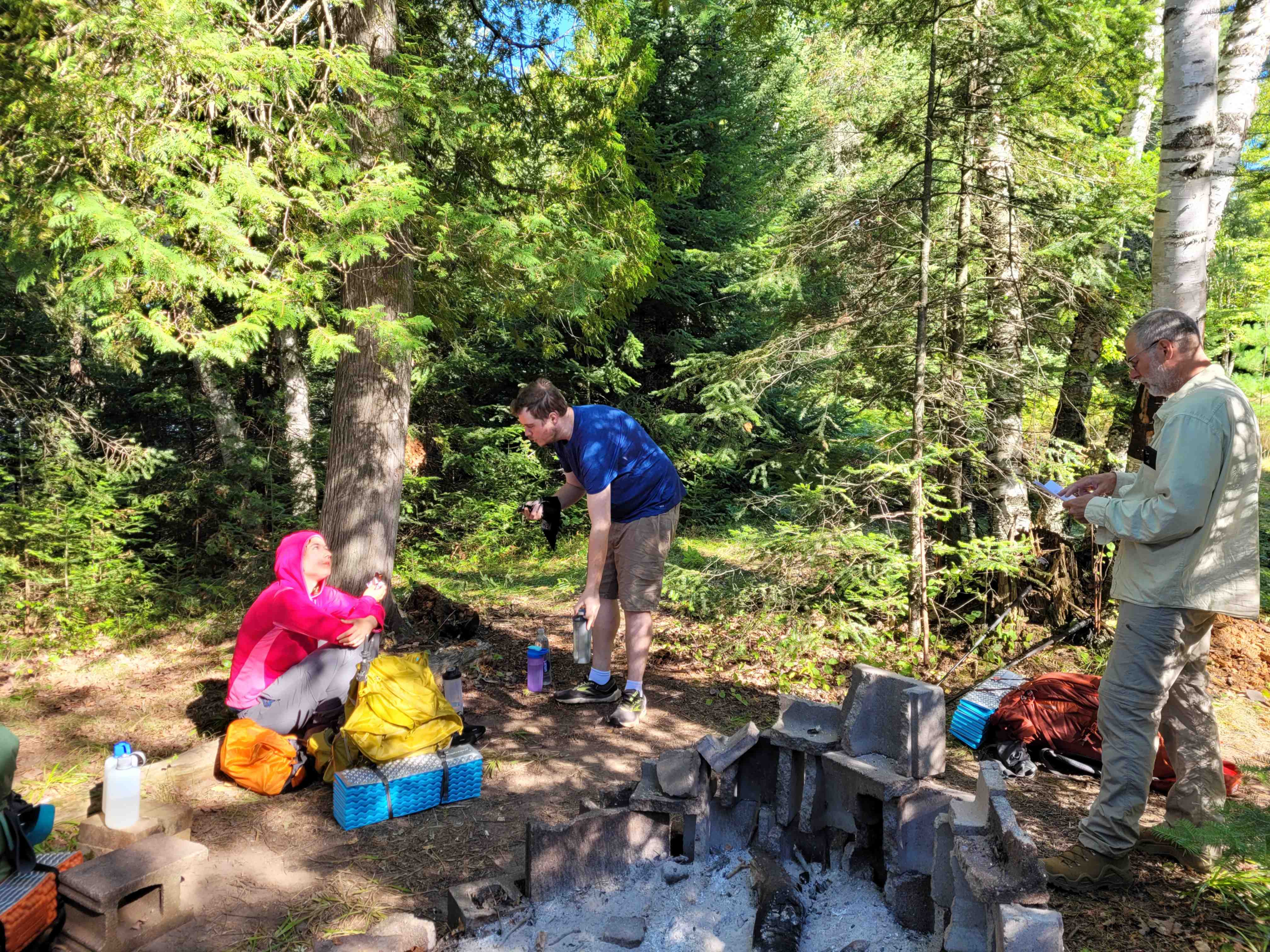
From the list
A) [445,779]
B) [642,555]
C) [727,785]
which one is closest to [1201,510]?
[727,785]

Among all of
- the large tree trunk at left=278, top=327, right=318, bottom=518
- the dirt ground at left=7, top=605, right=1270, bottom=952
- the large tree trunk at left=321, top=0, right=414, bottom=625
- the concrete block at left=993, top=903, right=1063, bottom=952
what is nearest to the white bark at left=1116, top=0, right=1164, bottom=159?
the dirt ground at left=7, top=605, right=1270, bottom=952

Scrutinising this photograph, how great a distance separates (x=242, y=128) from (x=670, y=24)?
835cm

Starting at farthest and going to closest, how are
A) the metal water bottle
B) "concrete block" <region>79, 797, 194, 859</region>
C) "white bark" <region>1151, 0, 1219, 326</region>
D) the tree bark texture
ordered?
the tree bark texture, the metal water bottle, "white bark" <region>1151, 0, 1219, 326</region>, "concrete block" <region>79, 797, 194, 859</region>

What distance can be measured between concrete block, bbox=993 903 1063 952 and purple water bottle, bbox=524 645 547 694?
3.48 m

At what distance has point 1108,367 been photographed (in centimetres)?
902

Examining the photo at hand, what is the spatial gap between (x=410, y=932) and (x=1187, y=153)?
16.9 ft

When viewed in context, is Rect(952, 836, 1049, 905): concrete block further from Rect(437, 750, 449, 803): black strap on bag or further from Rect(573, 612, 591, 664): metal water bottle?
Rect(573, 612, 591, 664): metal water bottle

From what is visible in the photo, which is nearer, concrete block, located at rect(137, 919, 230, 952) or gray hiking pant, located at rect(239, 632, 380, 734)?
concrete block, located at rect(137, 919, 230, 952)

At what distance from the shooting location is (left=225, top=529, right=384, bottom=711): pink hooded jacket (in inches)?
159

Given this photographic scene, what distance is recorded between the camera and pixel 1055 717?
166 inches

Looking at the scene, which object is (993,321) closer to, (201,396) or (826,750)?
(826,750)

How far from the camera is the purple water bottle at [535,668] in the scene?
17.0 feet

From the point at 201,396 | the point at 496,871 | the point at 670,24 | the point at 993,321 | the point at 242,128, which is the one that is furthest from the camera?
the point at 670,24

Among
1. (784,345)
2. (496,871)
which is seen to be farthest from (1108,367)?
(496,871)
